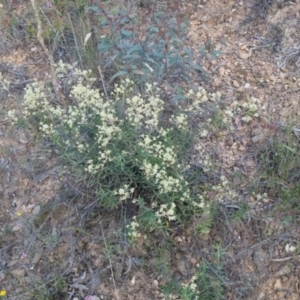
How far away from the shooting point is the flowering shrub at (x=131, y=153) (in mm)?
2139

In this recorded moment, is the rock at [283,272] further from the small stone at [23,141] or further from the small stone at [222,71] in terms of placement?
the small stone at [23,141]

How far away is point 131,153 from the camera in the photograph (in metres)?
2.19

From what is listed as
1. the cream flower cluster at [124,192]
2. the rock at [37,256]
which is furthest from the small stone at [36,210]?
the cream flower cluster at [124,192]

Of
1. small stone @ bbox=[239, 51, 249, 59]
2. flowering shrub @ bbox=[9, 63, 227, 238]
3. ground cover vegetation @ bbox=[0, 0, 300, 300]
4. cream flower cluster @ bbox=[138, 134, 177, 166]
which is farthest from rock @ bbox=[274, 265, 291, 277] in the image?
small stone @ bbox=[239, 51, 249, 59]

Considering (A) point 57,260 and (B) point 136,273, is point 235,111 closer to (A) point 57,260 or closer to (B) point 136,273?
(B) point 136,273

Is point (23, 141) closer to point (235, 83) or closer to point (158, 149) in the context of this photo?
point (158, 149)

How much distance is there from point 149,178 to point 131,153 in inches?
5.5

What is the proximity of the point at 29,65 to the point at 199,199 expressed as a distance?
5.52 feet

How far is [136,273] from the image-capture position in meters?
2.33

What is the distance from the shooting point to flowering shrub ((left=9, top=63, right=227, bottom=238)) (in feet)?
7.02

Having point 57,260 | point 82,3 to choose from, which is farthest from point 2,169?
point 82,3

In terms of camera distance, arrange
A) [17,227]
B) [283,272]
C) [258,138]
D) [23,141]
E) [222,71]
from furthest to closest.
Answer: [222,71], [23,141], [258,138], [17,227], [283,272]

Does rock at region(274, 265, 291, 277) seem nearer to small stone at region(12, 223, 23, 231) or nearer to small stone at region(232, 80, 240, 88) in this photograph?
small stone at region(232, 80, 240, 88)

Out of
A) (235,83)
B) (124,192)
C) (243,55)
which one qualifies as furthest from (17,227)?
(243,55)
